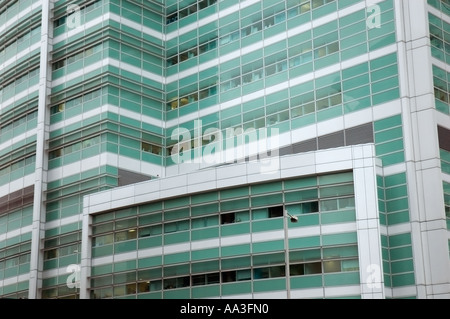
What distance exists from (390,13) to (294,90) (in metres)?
8.72

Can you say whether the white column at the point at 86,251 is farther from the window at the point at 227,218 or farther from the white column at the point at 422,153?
the white column at the point at 422,153

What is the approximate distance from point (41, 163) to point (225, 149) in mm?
17507

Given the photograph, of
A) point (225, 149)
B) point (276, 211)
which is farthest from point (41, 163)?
point (276, 211)

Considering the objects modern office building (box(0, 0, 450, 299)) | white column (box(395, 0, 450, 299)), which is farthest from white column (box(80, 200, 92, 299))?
white column (box(395, 0, 450, 299))

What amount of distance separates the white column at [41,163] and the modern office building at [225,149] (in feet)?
0.59

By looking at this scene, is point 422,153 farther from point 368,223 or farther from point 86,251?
point 86,251

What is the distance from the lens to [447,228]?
148 feet

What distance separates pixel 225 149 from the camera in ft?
187

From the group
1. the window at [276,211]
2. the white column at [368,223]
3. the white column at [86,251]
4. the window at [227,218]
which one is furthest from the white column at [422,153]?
the white column at [86,251]

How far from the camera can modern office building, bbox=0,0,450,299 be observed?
4641 cm

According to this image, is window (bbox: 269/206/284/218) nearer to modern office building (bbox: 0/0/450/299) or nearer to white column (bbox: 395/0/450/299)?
modern office building (bbox: 0/0/450/299)

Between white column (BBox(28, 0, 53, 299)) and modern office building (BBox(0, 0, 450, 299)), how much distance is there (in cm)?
18

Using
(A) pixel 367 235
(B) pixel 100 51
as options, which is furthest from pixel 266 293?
(B) pixel 100 51
